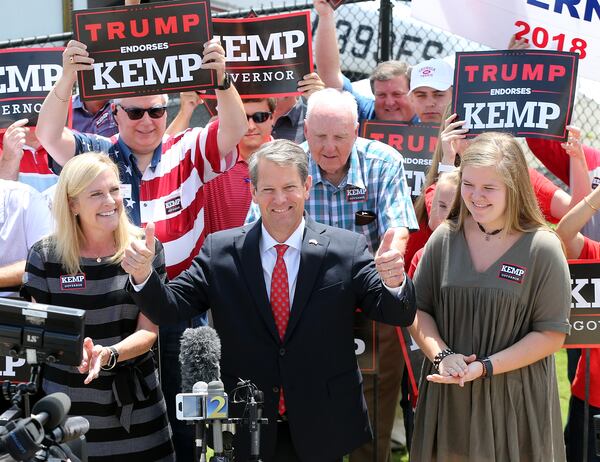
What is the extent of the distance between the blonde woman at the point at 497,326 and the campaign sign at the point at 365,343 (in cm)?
66

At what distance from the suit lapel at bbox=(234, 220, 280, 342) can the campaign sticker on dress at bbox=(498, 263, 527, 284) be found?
1066mm

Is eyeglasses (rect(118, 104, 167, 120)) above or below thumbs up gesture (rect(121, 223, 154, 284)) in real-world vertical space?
above

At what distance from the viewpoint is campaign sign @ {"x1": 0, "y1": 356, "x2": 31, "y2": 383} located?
5.34 m

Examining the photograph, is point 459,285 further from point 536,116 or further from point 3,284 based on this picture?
point 3,284

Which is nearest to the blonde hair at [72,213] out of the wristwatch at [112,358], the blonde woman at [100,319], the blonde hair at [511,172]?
the blonde woman at [100,319]

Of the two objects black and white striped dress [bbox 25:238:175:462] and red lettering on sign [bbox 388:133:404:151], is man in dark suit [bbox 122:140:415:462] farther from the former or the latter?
red lettering on sign [bbox 388:133:404:151]

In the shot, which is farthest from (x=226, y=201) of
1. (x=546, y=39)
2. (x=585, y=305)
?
(x=546, y=39)

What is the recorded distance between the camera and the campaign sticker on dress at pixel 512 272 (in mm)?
4449

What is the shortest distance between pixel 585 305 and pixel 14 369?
3067 mm

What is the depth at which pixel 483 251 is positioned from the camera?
459 centimetres

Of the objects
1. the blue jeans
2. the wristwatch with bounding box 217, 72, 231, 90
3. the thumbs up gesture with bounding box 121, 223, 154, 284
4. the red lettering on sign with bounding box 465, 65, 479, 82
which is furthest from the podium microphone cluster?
the red lettering on sign with bounding box 465, 65, 479, 82

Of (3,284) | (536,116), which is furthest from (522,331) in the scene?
(3,284)

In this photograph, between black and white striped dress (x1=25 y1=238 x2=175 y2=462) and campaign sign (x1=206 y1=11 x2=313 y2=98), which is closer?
black and white striped dress (x1=25 y1=238 x2=175 y2=462)

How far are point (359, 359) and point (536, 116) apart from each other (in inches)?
70.8
